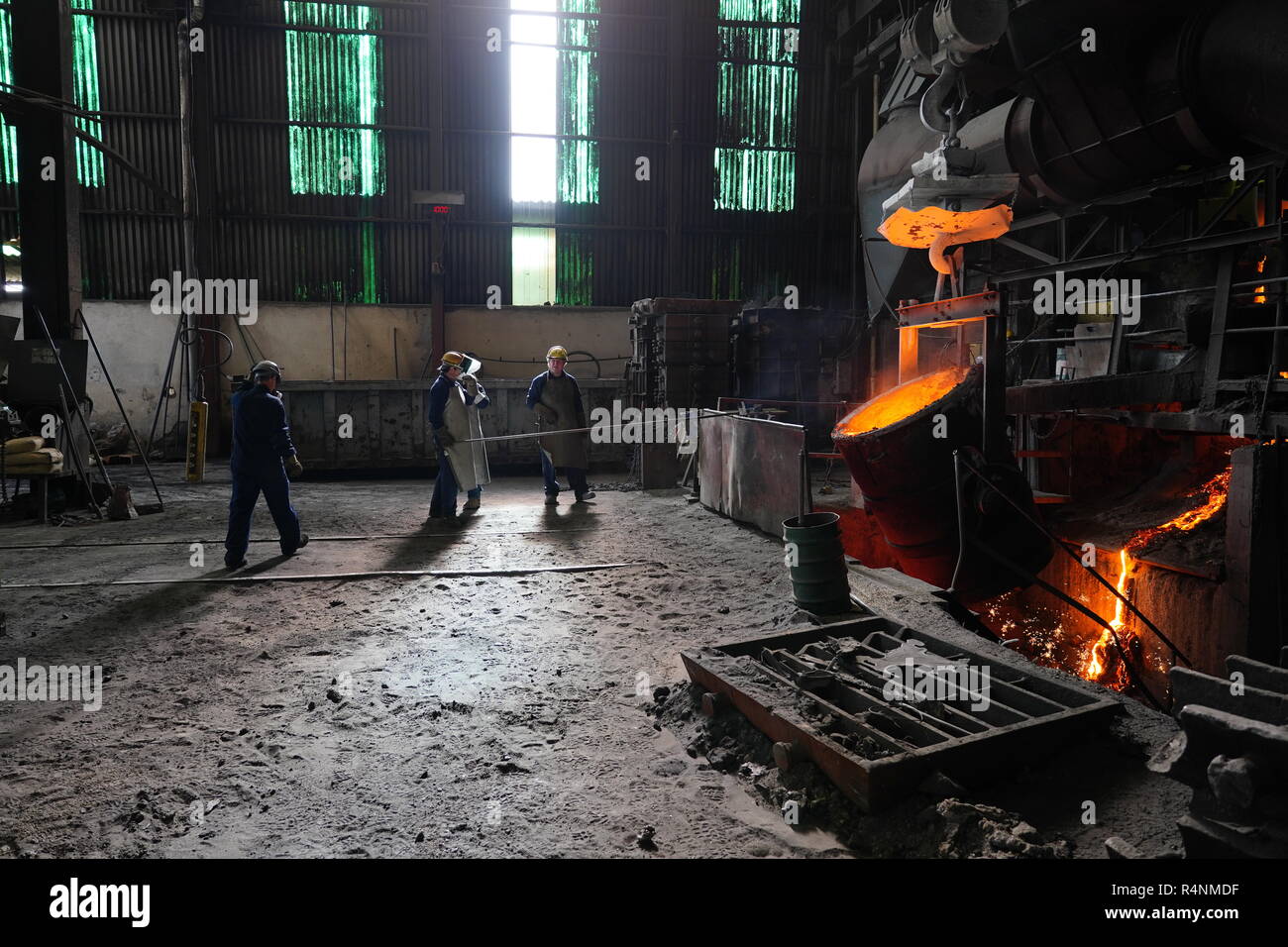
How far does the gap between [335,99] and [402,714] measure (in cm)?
1445

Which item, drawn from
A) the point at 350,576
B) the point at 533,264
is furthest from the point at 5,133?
the point at 350,576

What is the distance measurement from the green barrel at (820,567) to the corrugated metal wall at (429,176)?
1184cm

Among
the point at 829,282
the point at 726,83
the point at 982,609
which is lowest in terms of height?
the point at 982,609

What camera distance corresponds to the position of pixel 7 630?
16.7ft

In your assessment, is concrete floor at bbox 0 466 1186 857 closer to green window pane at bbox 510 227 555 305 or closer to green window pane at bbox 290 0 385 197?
green window pane at bbox 510 227 555 305

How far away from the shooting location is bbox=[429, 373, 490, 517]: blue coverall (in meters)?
8.69

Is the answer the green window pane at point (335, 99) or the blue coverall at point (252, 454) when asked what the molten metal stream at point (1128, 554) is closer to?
the blue coverall at point (252, 454)

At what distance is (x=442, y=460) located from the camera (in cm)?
877

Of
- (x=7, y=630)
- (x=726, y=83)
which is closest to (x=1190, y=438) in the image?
(x=7, y=630)

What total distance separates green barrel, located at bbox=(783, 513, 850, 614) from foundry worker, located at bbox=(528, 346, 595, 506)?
5.26m
